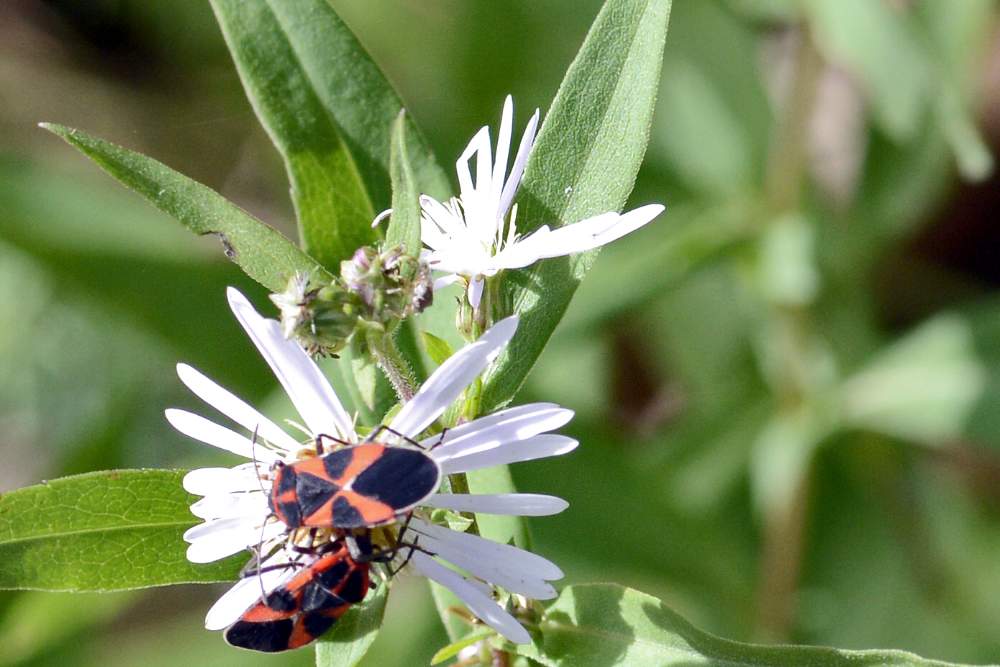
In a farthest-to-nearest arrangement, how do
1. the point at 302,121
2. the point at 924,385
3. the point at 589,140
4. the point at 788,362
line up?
Answer: the point at 788,362
the point at 924,385
the point at 302,121
the point at 589,140

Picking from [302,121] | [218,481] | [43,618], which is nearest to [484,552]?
[218,481]

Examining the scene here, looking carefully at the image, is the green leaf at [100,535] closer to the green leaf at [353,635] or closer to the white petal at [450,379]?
the green leaf at [353,635]

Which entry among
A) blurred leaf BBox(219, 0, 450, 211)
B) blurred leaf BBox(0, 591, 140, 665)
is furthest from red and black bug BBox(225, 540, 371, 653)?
blurred leaf BBox(0, 591, 140, 665)

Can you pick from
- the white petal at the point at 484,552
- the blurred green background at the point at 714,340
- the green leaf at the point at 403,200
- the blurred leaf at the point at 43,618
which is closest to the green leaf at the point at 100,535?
the white petal at the point at 484,552

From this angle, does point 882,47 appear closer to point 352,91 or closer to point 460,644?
point 352,91

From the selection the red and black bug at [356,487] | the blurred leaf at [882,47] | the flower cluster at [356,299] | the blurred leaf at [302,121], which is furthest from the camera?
the blurred leaf at [882,47]

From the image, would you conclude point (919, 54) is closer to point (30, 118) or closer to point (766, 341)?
point (766, 341)

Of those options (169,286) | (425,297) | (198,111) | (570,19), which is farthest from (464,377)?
(198,111)

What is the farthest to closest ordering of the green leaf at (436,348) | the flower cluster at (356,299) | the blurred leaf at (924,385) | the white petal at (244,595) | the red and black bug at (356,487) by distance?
1. the blurred leaf at (924,385)
2. the green leaf at (436,348)
3. the white petal at (244,595)
4. the flower cluster at (356,299)
5. the red and black bug at (356,487)

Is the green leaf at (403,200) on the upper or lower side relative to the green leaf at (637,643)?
upper
